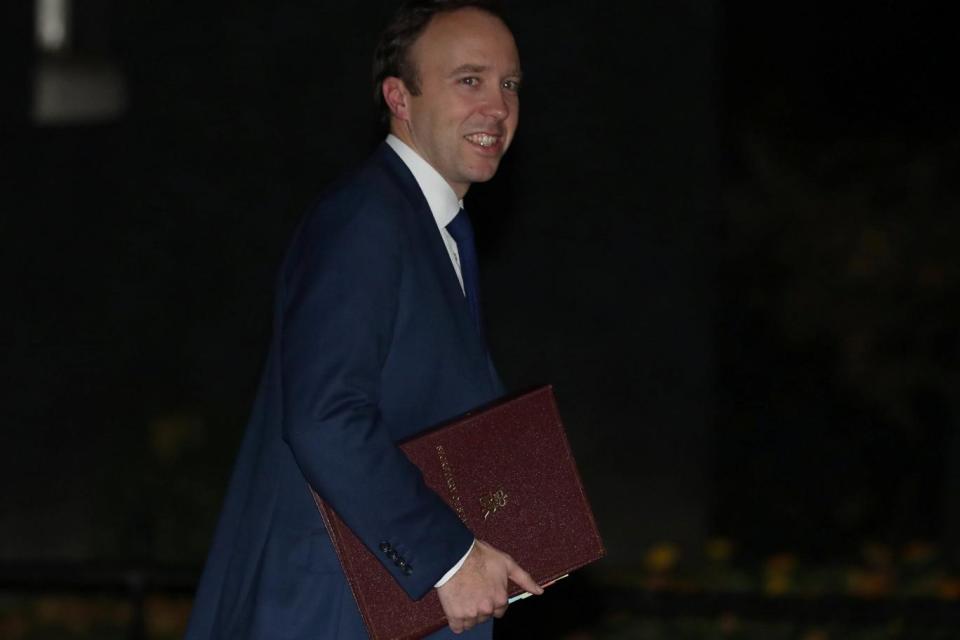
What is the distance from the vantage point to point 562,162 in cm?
789

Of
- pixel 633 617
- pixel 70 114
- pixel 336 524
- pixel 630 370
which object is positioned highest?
pixel 70 114

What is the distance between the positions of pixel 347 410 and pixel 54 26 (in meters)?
5.59

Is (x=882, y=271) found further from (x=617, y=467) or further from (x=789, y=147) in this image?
(x=617, y=467)

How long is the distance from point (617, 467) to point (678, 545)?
0.46 meters

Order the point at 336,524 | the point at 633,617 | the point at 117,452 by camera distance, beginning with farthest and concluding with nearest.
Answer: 1. the point at 117,452
2. the point at 633,617
3. the point at 336,524

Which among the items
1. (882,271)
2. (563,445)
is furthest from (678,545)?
(563,445)

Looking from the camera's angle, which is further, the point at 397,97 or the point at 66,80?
the point at 66,80

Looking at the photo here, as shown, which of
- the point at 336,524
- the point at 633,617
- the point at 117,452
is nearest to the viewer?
the point at 336,524

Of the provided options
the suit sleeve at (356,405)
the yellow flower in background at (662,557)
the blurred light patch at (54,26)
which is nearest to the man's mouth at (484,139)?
the suit sleeve at (356,405)

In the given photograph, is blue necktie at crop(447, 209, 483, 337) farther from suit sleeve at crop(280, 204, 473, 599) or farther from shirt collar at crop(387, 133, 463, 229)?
suit sleeve at crop(280, 204, 473, 599)

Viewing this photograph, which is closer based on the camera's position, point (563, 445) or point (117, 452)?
point (563, 445)

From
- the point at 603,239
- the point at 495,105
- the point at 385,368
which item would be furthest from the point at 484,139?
the point at 603,239

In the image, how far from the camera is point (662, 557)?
7.73 meters

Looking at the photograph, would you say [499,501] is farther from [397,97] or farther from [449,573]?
[397,97]
